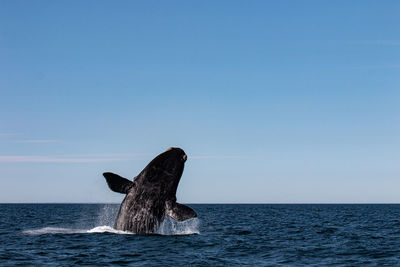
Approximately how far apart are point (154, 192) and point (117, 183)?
1451mm

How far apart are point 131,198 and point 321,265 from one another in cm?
740

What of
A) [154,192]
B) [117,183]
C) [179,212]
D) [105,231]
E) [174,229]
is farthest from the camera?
[174,229]

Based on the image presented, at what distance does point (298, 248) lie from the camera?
→ 19688 mm

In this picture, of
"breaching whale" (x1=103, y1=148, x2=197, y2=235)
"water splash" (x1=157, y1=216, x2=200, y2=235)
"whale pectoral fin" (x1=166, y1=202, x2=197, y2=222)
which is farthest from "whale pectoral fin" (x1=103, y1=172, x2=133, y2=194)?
"water splash" (x1=157, y1=216, x2=200, y2=235)

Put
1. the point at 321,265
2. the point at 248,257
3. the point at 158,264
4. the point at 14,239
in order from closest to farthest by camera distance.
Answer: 1. the point at 158,264
2. the point at 321,265
3. the point at 248,257
4. the point at 14,239

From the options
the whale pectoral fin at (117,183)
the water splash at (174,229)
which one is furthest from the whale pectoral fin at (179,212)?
A: the whale pectoral fin at (117,183)

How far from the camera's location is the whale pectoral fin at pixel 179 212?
679 inches

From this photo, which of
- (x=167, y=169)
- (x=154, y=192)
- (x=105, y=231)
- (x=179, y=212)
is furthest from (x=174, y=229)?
(x=167, y=169)

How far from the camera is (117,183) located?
17.2 m

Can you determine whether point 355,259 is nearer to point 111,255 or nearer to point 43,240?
point 111,255

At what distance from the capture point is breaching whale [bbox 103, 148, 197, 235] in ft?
56.7

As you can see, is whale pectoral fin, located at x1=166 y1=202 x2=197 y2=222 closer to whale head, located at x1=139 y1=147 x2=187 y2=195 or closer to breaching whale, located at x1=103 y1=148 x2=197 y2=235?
breaching whale, located at x1=103 y1=148 x2=197 y2=235

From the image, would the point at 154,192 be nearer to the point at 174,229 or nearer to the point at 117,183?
Answer: the point at 117,183

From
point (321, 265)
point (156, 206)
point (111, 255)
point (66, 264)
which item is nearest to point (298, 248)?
point (321, 265)
